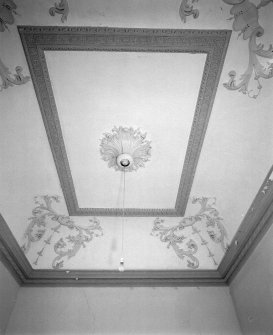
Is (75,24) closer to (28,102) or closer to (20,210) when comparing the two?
(28,102)

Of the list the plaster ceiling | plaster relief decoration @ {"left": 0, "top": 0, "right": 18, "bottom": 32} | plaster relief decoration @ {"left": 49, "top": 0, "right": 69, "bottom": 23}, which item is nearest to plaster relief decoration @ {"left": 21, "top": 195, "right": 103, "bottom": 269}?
the plaster ceiling

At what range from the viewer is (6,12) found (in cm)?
193

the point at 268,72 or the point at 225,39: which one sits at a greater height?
the point at 225,39

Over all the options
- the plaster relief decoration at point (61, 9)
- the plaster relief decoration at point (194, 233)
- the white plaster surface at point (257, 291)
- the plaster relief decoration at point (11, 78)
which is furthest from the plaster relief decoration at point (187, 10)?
the white plaster surface at point (257, 291)

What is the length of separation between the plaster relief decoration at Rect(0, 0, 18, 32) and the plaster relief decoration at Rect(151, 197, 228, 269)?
8.01 feet

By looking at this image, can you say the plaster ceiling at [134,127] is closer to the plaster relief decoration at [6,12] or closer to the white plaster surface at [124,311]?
the plaster relief decoration at [6,12]

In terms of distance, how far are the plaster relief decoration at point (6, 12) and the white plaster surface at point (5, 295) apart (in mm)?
2471

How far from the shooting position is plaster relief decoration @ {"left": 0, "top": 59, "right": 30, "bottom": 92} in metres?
2.19

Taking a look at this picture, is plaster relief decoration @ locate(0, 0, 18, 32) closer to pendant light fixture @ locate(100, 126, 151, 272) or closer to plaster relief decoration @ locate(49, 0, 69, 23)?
plaster relief decoration @ locate(49, 0, 69, 23)

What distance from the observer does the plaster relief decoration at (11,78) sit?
219cm

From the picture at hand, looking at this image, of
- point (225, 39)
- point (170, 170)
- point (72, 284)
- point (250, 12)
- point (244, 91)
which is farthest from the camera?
point (72, 284)

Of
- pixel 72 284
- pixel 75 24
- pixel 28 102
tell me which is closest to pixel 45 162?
pixel 28 102

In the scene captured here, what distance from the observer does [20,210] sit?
3080mm

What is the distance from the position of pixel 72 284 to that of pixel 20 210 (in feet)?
3.94
